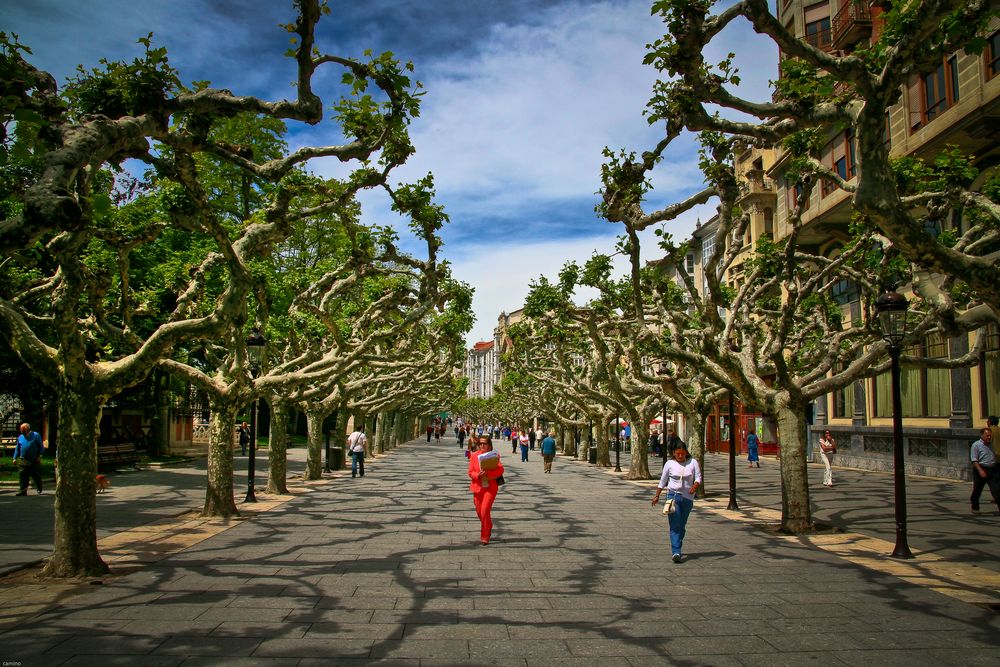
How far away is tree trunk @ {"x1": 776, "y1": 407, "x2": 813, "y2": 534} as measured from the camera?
12.3m

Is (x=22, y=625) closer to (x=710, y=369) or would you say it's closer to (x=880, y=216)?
(x=880, y=216)

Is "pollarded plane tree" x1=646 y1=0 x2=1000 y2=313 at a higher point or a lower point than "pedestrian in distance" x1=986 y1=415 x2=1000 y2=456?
higher

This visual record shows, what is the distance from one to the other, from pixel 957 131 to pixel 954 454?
32.2 feet

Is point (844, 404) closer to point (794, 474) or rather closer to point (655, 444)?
point (655, 444)

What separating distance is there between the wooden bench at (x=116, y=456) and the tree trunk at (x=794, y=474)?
19919 millimetres

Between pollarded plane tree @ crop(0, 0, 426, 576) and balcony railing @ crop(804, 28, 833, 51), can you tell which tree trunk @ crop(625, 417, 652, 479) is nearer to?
pollarded plane tree @ crop(0, 0, 426, 576)

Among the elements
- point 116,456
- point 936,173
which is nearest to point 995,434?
point 936,173

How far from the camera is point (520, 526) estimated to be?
13.2m

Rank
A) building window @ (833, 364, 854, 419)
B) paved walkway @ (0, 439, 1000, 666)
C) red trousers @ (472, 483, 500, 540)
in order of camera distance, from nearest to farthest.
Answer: paved walkway @ (0, 439, 1000, 666)
red trousers @ (472, 483, 500, 540)
building window @ (833, 364, 854, 419)

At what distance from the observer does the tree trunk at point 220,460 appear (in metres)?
13.3

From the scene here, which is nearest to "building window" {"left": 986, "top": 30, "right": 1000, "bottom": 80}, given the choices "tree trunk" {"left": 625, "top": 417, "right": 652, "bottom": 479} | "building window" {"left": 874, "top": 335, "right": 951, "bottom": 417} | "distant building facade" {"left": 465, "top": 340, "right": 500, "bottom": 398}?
"building window" {"left": 874, "top": 335, "right": 951, "bottom": 417}

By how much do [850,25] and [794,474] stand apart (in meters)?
19.5

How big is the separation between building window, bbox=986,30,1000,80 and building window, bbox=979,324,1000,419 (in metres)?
6.93

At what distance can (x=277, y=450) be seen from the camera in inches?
723
